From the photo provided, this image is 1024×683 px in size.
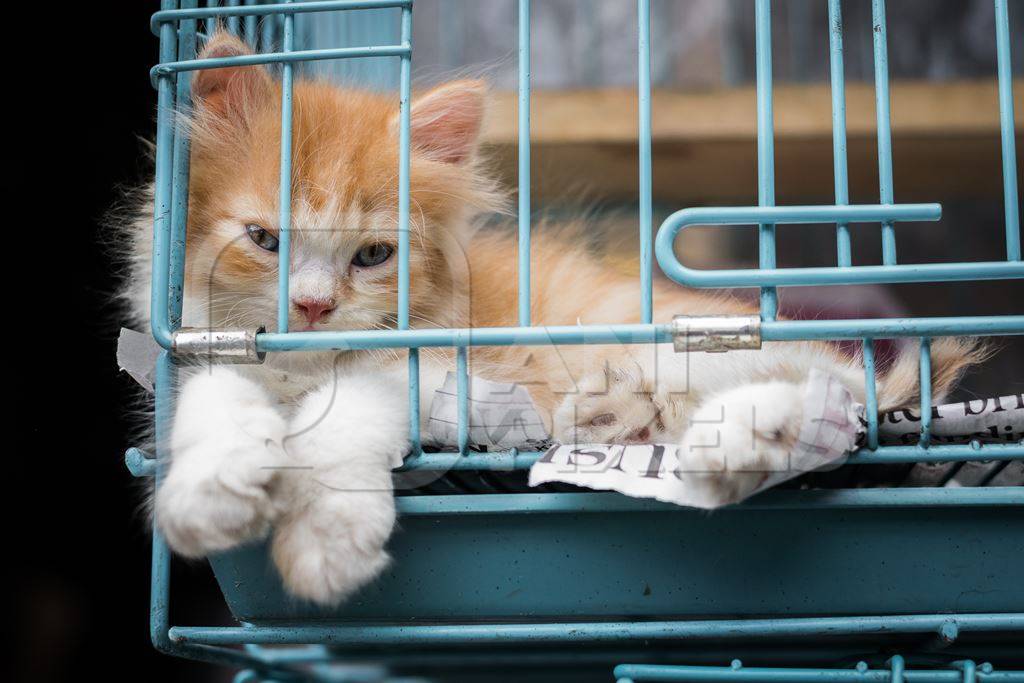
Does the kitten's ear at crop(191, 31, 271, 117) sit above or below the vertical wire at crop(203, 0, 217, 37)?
below

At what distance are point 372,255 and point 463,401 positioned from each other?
327mm

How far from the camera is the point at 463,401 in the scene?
2.93 feet

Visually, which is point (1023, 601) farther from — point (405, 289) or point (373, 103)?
point (373, 103)

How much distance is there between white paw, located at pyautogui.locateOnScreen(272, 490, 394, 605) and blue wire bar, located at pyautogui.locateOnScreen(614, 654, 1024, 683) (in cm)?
26

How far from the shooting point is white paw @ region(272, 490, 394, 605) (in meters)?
0.83

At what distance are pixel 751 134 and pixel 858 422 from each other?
4.91 feet

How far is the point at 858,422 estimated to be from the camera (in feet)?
2.81

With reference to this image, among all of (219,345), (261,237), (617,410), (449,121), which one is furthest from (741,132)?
(219,345)

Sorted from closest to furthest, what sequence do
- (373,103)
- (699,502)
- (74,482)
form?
1. (699,502)
2. (373,103)
3. (74,482)

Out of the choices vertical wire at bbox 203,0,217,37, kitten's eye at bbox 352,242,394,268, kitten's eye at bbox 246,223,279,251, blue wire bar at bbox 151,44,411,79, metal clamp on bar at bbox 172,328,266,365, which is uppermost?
vertical wire at bbox 203,0,217,37

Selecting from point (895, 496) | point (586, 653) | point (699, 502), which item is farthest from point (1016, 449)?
point (586, 653)

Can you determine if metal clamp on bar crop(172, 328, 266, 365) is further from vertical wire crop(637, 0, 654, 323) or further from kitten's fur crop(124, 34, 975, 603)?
vertical wire crop(637, 0, 654, 323)

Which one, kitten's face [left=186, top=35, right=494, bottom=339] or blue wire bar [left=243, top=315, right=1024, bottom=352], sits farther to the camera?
kitten's face [left=186, top=35, right=494, bottom=339]

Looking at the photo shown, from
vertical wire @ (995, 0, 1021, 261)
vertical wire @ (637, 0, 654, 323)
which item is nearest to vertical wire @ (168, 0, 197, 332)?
vertical wire @ (637, 0, 654, 323)
